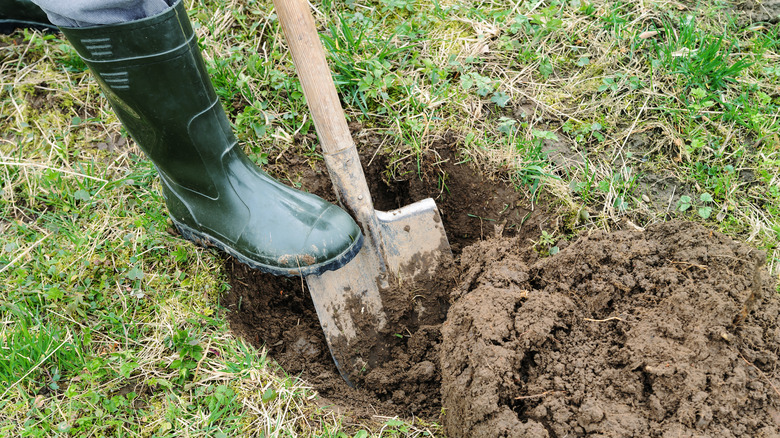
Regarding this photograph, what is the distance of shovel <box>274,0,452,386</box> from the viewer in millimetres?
1933

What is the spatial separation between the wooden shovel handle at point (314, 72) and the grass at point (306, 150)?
0.46 m

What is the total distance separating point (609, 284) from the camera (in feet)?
5.67

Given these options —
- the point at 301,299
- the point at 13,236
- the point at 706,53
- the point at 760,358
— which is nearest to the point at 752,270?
the point at 760,358

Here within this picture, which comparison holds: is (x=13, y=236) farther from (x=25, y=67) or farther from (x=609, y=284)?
(x=609, y=284)

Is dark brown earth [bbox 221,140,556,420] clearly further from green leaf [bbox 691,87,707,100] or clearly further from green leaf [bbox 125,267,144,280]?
green leaf [bbox 691,87,707,100]

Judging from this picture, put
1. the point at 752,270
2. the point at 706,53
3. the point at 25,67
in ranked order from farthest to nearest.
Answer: the point at 25,67
the point at 706,53
the point at 752,270

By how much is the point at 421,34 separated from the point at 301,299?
1.34 metres

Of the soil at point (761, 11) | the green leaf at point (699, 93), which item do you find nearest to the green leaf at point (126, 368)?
the green leaf at point (699, 93)

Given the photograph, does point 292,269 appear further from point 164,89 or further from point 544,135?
point 544,135

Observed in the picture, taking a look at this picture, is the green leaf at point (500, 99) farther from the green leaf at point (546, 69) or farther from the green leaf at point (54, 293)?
the green leaf at point (54, 293)

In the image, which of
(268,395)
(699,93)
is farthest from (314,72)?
(699,93)

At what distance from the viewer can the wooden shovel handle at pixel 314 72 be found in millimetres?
1613

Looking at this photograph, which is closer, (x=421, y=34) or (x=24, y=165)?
(x=24, y=165)

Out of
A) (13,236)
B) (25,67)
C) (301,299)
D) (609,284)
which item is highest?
(25,67)
